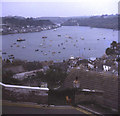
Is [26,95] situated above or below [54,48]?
above

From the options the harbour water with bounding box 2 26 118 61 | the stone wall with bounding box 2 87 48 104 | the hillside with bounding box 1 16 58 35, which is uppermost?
the hillside with bounding box 1 16 58 35

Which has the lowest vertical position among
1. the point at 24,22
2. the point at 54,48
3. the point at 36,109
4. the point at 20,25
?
the point at 54,48

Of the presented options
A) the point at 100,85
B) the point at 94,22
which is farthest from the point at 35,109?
the point at 94,22

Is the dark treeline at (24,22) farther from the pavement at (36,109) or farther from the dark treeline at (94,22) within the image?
the pavement at (36,109)

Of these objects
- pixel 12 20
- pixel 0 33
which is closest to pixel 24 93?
pixel 0 33

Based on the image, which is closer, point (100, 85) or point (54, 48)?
point (100, 85)

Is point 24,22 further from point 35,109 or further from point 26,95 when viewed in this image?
point 35,109

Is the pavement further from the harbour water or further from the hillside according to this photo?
the hillside

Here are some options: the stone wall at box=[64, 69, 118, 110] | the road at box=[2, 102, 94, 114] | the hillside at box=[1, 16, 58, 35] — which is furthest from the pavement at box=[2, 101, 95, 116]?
the hillside at box=[1, 16, 58, 35]
